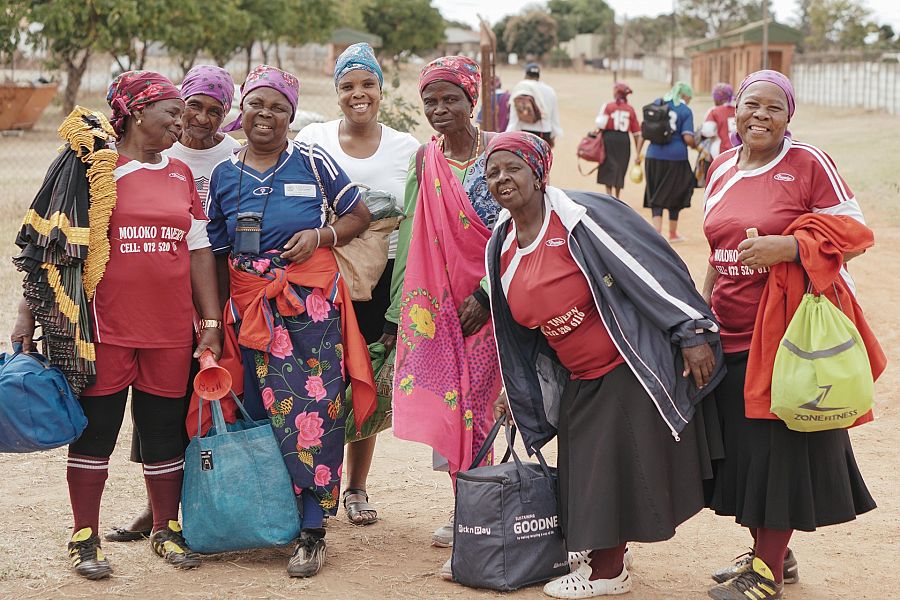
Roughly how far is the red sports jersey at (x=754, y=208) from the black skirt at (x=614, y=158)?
1026 centimetres

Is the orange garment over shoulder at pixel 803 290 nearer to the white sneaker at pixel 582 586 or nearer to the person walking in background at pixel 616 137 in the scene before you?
the white sneaker at pixel 582 586

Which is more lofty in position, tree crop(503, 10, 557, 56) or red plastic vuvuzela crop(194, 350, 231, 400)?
tree crop(503, 10, 557, 56)

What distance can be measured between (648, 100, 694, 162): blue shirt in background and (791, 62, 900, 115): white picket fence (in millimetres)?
25027

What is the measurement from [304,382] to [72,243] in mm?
1056

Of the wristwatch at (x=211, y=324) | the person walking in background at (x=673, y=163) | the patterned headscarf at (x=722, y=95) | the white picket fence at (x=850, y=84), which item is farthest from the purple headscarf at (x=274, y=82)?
the white picket fence at (x=850, y=84)

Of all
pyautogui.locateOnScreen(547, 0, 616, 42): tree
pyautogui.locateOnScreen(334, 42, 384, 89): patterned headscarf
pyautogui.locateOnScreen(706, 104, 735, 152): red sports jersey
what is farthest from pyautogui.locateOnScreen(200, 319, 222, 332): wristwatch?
pyautogui.locateOnScreen(547, 0, 616, 42): tree

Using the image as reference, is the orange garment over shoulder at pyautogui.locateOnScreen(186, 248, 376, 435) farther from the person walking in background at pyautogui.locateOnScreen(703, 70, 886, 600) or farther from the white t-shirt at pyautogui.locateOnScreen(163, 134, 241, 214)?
the person walking in background at pyautogui.locateOnScreen(703, 70, 886, 600)

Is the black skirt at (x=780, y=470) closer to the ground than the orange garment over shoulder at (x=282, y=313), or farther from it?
closer to the ground

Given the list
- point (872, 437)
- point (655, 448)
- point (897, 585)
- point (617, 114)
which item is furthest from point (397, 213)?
point (617, 114)

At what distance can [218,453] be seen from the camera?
14.2 feet

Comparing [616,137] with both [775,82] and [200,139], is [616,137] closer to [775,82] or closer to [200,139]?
[200,139]

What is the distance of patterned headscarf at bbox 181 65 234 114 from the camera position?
4.53 meters

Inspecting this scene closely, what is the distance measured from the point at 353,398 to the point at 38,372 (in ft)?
4.17

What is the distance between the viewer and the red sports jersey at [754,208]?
3820mm
